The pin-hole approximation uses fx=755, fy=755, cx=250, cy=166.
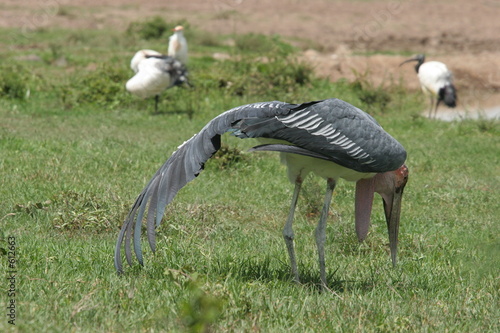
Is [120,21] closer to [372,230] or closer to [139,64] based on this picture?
[139,64]

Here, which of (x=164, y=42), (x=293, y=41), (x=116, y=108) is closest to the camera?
(x=116, y=108)

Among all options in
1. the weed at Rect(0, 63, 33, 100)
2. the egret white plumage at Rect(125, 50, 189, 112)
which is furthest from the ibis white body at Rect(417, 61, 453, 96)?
the weed at Rect(0, 63, 33, 100)

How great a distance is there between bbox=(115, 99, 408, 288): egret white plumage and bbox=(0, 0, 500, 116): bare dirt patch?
465 inches

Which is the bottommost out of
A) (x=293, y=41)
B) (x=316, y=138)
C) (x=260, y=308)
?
(x=293, y=41)

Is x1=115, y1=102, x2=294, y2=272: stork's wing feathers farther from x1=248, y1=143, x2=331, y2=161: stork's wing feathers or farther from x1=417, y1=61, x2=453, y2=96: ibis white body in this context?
x1=417, y1=61, x2=453, y2=96: ibis white body

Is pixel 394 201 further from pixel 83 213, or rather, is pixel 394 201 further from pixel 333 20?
pixel 333 20

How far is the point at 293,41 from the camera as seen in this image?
1995cm

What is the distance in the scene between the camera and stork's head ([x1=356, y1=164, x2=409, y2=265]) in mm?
4422

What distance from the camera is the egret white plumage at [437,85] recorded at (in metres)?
12.3

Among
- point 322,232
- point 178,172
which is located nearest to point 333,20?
point 322,232

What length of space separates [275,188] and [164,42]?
1149 cm

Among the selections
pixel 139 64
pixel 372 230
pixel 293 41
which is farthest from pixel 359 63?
pixel 372 230

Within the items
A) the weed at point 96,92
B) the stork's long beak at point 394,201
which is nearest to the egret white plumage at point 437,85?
the weed at point 96,92

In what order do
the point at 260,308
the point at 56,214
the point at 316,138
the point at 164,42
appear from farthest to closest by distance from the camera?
the point at 164,42 < the point at 56,214 < the point at 316,138 < the point at 260,308
